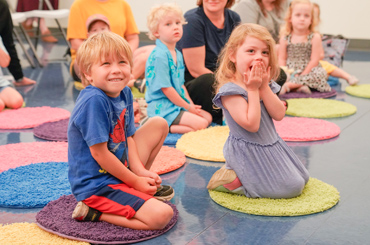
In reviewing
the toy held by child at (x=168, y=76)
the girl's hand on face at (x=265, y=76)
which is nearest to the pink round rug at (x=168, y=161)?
the toy held by child at (x=168, y=76)

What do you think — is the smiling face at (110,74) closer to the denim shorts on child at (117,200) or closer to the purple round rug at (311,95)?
the denim shorts on child at (117,200)

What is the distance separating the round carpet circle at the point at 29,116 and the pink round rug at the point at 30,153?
1.46 feet

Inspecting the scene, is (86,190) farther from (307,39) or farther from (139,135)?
(307,39)

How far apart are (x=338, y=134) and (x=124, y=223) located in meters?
1.58

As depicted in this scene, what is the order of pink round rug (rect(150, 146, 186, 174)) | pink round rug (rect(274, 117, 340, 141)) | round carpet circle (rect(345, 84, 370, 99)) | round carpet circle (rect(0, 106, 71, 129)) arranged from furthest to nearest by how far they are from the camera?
round carpet circle (rect(345, 84, 370, 99)) → round carpet circle (rect(0, 106, 71, 129)) → pink round rug (rect(274, 117, 340, 141)) → pink round rug (rect(150, 146, 186, 174))

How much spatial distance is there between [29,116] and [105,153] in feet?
5.76

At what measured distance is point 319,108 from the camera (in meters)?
3.40

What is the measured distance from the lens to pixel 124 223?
1.63 m

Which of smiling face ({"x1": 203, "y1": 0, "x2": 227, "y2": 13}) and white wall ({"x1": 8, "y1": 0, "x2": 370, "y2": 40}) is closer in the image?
smiling face ({"x1": 203, "y1": 0, "x2": 227, "y2": 13})

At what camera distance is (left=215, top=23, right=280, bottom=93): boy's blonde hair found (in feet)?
6.31

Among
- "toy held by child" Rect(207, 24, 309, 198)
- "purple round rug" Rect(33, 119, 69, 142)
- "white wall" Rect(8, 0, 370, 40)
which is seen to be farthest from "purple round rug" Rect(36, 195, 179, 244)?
"white wall" Rect(8, 0, 370, 40)

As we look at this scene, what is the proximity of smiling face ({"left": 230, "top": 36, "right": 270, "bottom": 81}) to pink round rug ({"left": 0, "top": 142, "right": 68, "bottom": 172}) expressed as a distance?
0.96 m

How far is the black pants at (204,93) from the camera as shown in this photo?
10.1ft

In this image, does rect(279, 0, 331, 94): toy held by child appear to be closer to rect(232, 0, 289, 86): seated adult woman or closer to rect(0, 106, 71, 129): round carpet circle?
rect(232, 0, 289, 86): seated adult woman
